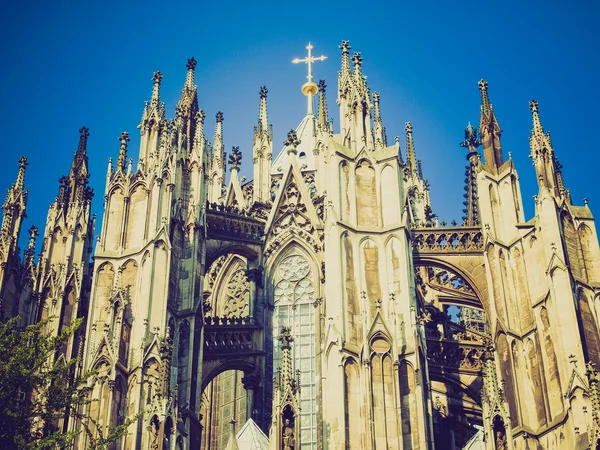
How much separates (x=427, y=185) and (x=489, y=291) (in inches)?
906

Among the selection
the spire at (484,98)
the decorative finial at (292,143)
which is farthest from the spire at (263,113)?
the spire at (484,98)

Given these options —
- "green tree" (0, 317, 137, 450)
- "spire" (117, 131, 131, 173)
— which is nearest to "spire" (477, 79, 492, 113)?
"spire" (117, 131, 131, 173)

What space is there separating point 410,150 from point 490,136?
19.8 m

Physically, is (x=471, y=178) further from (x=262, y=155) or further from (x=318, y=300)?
(x=318, y=300)

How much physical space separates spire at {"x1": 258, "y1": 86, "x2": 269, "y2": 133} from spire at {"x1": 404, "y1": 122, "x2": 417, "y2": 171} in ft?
29.6

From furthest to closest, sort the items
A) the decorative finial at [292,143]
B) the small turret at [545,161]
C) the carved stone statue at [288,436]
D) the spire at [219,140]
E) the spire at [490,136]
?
1. the spire at [219,140]
2. the decorative finial at [292,143]
3. the spire at [490,136]
4. the small turret at [545,161]
5. the carved stone statue at [288,436]

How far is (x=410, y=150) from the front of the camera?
6181 cm

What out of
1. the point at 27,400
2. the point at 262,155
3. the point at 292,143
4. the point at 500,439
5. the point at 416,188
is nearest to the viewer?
the point at 27,400

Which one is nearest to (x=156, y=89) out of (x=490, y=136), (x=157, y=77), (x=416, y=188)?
(x=157, y=77)

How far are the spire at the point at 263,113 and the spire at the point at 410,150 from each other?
9.02 meters

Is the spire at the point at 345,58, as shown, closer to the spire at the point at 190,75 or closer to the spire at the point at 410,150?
the spire at the point at 190,75

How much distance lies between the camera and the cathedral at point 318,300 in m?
32.3

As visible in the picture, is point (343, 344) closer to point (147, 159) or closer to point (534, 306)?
point (534, 306)

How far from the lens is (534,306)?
36.5 metres
